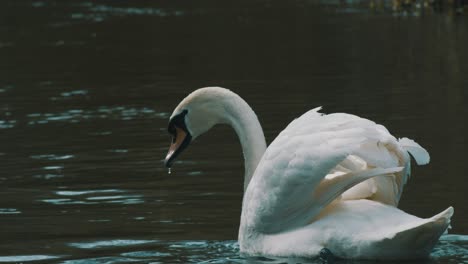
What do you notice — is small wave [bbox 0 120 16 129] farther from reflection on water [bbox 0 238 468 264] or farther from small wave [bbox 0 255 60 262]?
small wave [bbox 0 255 60 262]

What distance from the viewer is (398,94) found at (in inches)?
729

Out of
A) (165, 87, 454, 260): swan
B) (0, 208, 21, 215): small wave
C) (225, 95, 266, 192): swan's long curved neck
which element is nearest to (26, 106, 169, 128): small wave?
(0, 208, 21, 215): small wave

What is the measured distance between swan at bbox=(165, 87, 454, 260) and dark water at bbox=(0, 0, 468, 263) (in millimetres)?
307

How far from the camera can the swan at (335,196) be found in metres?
7.70

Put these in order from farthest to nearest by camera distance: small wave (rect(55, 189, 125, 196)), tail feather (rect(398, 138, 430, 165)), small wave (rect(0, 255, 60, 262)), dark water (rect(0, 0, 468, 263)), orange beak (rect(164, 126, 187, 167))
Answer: small wave (rect(55, 189, 125, 196)), dark water (rect(0, 0, 468, 263)), orange beak (rect(164, 126, 187, 167)), small wave (rect(0, 255, 60, 262)), tail feather (rect(398, 138, 430, 165))

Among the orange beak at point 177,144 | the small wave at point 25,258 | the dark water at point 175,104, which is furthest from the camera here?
the dark water at point 175,104

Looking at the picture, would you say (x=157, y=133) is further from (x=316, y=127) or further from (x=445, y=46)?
(x=445, y=46)

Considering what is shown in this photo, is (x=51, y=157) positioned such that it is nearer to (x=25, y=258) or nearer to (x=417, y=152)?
(x=25, y=258)

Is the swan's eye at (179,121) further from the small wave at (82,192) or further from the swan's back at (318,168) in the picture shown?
the small wave at (82,192)

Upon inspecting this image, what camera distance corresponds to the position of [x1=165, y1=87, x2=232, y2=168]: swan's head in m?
9.28

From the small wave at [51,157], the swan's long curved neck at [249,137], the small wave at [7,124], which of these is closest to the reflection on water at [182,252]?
the swan's long curved neck at [249,137]

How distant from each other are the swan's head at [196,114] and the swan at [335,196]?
0.80 metres

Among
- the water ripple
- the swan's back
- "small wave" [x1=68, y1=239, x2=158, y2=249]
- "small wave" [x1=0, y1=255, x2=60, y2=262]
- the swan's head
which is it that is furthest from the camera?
the water ripple

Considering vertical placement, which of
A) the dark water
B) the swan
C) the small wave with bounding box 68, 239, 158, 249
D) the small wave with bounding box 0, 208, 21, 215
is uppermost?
the swan
